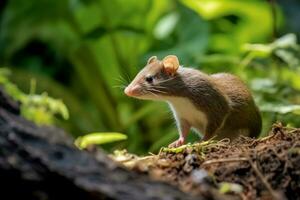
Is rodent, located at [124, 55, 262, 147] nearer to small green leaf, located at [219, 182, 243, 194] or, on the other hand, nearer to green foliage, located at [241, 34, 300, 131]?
green foliage, located at [241, 34, 300, 131]

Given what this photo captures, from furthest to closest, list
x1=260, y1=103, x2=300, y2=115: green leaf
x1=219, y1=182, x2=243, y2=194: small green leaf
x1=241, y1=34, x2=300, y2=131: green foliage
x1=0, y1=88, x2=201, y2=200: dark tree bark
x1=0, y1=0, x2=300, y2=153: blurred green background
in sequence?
x1=0, y1=0, x2=300, y2=153: blurred green background
x1=241, y1=34, x2=300, y2=131: green foliage
x1=260, y1=103, x2=300, y2=115: green leaf
x1=219, y1=182, x2=243, y2=194: small green leaf
x1=0, y1=88, x2=201, y2=200: dark tree bark

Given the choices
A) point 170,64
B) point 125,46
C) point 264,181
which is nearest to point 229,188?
point 264,181

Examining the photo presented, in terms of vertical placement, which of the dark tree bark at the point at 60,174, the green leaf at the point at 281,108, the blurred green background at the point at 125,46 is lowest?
the green leaf at the point at 281,108

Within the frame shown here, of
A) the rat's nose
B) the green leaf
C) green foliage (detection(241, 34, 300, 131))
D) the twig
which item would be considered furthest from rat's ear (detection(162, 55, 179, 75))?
the twig

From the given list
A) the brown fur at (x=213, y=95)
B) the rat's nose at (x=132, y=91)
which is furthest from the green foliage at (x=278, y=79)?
the rat's nose at (x=132, y=91)

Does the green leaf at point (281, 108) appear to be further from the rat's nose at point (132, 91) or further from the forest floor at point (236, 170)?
the forest floor at point (236, 170)

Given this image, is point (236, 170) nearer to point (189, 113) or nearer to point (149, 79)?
point (189, 113)
